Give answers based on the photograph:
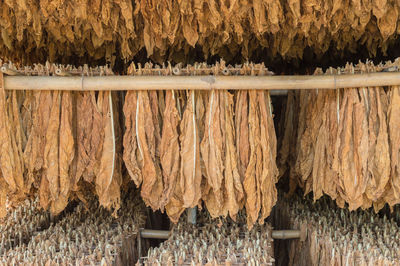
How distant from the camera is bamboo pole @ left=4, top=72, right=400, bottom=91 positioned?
60.4 inches

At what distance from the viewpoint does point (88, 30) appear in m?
1.93

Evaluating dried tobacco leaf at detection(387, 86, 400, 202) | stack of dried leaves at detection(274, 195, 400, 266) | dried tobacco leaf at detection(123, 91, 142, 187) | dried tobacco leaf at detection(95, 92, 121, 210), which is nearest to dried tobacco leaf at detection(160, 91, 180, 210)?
dried tobacco leaf at detection(123, 91, 142, 187)

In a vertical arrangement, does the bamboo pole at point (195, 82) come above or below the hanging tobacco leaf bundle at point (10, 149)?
above

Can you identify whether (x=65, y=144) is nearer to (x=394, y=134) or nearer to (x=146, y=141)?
(x=146, y=141)

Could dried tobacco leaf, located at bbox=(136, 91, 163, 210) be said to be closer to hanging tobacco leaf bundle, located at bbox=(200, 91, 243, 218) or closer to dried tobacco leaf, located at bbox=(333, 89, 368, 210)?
hanging tobacco leaf bundle, located at bbox=(200, 91, 243, 218)

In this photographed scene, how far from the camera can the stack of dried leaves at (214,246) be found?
1537 mm

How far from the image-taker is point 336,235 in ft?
5.79

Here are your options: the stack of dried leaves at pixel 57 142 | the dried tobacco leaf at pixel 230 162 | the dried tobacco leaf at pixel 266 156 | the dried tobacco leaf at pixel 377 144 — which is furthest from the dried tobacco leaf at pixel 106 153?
the dried tobacco leaf at pixel 377 144

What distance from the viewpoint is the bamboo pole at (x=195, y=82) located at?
1.53 m

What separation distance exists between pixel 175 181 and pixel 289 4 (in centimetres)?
85

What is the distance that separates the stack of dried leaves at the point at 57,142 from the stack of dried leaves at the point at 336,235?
93cm

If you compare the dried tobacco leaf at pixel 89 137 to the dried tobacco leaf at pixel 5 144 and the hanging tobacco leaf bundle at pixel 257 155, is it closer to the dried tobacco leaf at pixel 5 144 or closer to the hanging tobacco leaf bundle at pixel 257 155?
the dried tobacco leaf at pixel 5 144

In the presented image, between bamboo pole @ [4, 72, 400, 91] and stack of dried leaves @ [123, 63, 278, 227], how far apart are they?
5 centimetres

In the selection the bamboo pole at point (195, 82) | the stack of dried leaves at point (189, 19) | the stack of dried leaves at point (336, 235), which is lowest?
the stack of dried leaves at point (336, 235)
